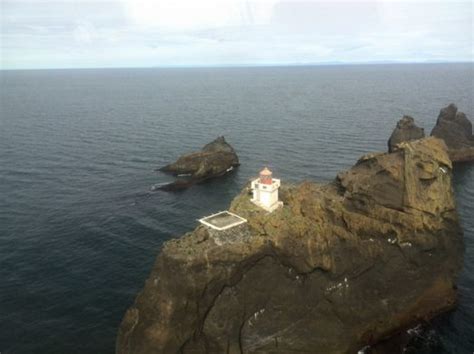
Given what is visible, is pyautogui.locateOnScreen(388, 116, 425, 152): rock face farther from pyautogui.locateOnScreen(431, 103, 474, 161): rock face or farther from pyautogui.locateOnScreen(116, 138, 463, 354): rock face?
pyautogui.locateOnScreen(116, 138, 463, 354): rock face

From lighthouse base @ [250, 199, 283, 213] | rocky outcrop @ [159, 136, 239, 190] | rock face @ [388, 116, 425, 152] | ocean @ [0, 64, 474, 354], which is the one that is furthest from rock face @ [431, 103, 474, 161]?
lighthouse base @ [250, 199, 283, 213]

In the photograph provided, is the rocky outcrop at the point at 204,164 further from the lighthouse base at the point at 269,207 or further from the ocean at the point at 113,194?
the lighthouse base at the point at 269,207

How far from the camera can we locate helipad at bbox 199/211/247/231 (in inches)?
1613

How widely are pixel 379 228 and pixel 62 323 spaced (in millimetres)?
34722

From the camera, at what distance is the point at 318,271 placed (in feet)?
135

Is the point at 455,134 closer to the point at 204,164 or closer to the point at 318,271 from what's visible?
the point at 204,164

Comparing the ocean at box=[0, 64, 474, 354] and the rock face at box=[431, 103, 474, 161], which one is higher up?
the rock face at box=[431, 103, 474, 161]

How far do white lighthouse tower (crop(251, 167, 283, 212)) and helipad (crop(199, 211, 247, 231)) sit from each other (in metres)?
3.90

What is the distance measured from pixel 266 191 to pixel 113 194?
3857cm

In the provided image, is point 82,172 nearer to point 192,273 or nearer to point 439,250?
point 192,273

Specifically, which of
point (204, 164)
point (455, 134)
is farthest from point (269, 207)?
point (455, 134)

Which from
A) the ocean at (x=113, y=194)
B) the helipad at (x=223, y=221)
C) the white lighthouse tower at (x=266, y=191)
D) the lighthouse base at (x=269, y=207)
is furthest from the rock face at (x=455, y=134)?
the helipad at (x=223, y=221)

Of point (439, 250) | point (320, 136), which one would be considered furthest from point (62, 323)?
point (320, 136)

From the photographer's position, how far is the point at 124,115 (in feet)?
511
